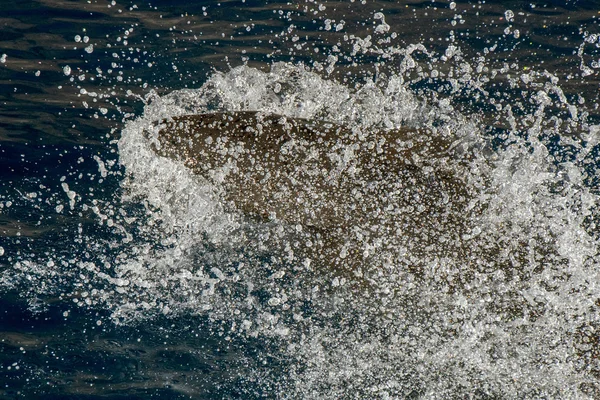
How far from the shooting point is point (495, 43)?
194 inches

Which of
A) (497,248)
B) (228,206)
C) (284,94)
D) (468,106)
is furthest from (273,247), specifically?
(468,106)

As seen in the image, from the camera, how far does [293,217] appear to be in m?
3.99

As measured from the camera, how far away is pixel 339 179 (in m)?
3.92

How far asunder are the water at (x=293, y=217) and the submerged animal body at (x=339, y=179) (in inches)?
0.9

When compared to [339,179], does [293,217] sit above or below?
below

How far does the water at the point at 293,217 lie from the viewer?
12.6 ft

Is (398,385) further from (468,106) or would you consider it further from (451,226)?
(468,106)

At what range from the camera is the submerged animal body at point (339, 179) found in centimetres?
381

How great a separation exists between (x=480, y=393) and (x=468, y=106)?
82.8 inches

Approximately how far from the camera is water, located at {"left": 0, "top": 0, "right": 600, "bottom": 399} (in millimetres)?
3855

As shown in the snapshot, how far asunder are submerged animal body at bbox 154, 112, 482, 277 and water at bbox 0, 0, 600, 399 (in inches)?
0.9

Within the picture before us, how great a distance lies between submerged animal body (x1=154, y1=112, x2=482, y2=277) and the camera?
3.81 meters

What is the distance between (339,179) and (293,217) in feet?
1.22

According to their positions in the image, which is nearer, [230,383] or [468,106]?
[230,383]
